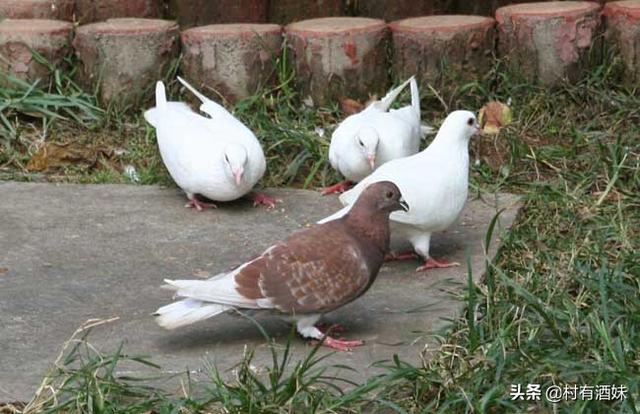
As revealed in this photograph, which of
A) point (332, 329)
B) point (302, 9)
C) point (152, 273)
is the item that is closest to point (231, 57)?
point (302, 9)

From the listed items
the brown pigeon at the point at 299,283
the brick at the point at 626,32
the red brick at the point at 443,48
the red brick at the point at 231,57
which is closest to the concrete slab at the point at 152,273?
the brown pigeon at the point at 299,283

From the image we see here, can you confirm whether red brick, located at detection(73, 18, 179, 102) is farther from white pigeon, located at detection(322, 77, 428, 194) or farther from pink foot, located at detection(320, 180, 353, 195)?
pink foot, located at detection(320, 180, 353, 195)

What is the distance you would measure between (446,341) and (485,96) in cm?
265

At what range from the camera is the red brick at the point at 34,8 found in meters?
7.11

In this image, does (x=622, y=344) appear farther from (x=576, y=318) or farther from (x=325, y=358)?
(x=325, y=358)

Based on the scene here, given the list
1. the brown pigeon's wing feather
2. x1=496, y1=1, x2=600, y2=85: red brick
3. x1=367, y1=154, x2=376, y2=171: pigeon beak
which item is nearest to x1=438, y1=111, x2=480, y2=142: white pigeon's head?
x1=367, y1=154, x2=376, y2=171: pigeon beak

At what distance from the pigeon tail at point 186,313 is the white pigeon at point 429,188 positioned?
32.1 inches

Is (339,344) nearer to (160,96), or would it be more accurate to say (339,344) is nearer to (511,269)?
(511,269)

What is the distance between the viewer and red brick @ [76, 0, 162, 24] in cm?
712

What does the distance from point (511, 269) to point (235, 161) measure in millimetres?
1203

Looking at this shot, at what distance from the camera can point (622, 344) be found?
410cm

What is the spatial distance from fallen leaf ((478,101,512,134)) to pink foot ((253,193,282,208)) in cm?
116

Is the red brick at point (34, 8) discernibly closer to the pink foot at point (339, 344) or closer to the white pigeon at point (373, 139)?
the white pigeon at point (373, 139)

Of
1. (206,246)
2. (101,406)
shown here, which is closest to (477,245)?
(206,246)
